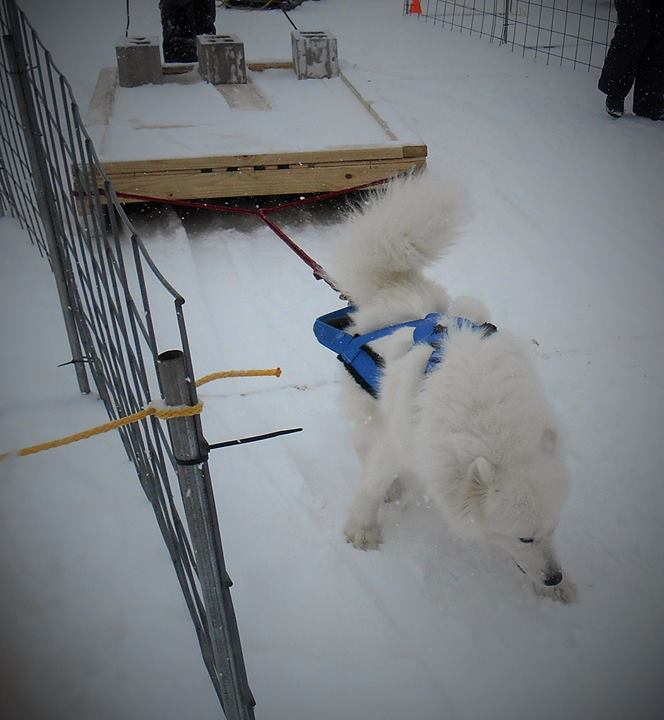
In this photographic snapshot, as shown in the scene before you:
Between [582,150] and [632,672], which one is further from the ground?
[582,150]

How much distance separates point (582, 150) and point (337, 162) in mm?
2521

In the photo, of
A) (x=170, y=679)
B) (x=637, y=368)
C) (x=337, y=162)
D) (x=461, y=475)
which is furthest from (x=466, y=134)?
(x=170, y=679)

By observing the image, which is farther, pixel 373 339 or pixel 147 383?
pixel 373 339

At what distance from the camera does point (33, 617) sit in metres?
1.99

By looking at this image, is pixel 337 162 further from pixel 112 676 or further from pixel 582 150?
pixel 112 676

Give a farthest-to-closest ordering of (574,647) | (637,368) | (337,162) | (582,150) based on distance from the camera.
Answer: (582,150) → (337,162) → (637,368) → (574,647)

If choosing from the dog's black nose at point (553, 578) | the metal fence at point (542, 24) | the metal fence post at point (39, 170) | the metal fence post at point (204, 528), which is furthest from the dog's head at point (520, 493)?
the metal fence at point (542, 24)

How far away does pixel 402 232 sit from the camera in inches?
86.0

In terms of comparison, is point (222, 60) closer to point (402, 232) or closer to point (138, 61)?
point (138, 61)

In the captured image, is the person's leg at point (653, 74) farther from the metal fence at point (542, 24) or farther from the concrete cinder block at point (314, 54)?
the concrete cinder block at point (314, 54)

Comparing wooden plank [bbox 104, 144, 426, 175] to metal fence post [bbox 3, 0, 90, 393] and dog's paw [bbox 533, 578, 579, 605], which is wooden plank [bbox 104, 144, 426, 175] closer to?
metal fence post [bbox 3, 0, 90, 393]

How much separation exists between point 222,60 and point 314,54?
0.91m

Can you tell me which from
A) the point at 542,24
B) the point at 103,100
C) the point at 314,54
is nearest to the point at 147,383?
the point at 103,100

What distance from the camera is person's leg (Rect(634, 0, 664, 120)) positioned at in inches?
207
